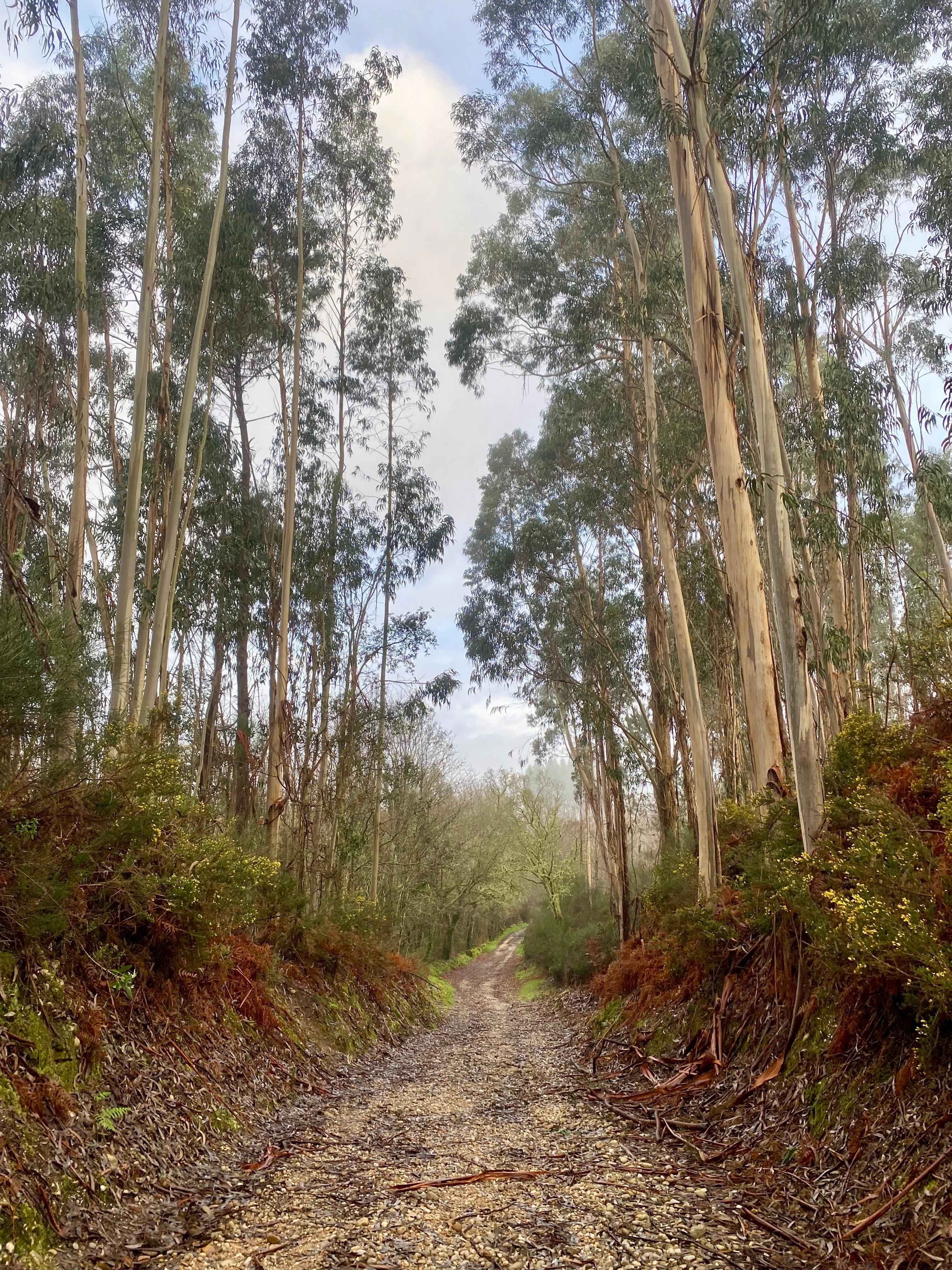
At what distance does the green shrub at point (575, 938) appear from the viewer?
49.8 ft

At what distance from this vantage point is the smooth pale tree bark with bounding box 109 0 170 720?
7.08 meters

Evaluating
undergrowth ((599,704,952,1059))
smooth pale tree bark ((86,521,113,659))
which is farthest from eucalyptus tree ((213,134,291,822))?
undergrowth ((599,704,952,1059))

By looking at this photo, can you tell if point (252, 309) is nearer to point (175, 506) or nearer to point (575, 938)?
point (175, 506)

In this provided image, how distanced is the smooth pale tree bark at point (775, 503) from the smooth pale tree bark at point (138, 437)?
5.24 metres

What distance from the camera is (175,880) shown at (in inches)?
177

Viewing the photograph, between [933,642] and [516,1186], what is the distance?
3575 millimetres

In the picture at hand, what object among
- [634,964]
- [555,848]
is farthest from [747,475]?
[555,848]

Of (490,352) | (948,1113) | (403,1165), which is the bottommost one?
(403,1165)

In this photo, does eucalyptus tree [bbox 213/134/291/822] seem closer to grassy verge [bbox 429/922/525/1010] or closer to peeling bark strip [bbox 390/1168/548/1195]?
grassy verge [bbox 429/922/525/1010]

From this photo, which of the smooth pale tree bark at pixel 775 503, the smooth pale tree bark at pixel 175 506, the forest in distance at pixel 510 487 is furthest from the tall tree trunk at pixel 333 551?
the smooth pale tree bark at pixel 775 503

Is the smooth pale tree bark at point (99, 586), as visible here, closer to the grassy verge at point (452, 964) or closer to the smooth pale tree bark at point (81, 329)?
the smooth pale tree bark at point (81, 329)

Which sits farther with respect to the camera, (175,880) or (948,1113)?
(175,880)

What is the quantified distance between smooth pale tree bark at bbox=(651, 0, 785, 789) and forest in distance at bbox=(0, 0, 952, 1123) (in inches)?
1.6

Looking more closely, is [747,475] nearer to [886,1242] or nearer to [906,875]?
[906,875]
